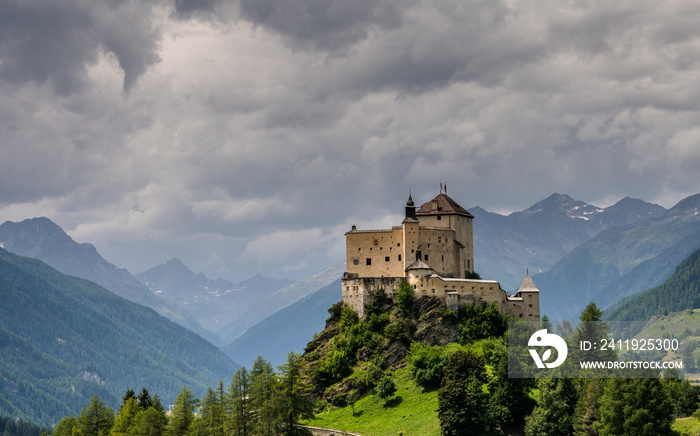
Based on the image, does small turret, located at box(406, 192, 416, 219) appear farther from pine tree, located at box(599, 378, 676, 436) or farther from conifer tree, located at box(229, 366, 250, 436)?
pine tree, located at box(599, 378, 676, 436)

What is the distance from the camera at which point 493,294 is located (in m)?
127

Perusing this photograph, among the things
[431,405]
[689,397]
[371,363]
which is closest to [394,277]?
[371,363]

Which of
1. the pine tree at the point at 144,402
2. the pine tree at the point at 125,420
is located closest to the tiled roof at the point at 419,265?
the pine tree at the point at 144,402

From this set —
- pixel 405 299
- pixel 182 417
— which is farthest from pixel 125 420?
pixel 405 299

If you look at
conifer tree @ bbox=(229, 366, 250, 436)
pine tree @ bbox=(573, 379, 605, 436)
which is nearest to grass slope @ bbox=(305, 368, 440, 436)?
conifer tree @ bbox=(229, 366, 250, 436)

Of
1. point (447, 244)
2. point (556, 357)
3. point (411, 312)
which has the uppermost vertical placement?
point (447, 244)

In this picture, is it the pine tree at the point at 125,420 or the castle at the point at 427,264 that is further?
the castle at the point at 427,264

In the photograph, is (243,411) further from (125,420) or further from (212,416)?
(125,420)

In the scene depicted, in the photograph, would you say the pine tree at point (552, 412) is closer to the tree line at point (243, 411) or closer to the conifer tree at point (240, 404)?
the tree line at point (243, 411)

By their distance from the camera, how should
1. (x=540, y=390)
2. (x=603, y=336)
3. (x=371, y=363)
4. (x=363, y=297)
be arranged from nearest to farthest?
(x=540, y=390)
(x=603, y=336)
(x=371, y=363)
(x=363, y=297)

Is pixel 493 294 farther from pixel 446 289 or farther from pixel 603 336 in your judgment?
pixel 603 336

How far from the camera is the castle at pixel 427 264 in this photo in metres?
128

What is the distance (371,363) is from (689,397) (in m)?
45.1

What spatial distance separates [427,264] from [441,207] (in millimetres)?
12512
